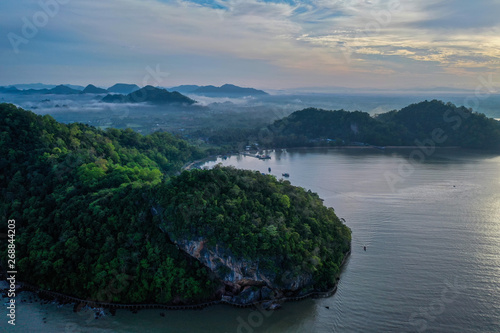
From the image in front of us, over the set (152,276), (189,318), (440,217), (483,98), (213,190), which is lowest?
(189,318)

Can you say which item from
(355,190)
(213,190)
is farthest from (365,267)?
(355,190)

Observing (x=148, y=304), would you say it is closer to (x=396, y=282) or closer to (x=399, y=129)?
(x=396, y=282)

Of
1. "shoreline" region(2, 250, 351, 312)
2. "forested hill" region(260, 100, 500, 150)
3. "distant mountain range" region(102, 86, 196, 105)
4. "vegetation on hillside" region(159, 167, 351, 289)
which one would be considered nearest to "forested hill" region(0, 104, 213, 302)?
"shoreline" region(2, 250, 351, 312)

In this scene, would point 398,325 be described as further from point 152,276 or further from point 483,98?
point 483,98

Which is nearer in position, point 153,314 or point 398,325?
point 398,325

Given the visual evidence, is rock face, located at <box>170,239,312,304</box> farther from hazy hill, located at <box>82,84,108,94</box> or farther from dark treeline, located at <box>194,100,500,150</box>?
hazy hill, located at <box>82,84,108,94</box>

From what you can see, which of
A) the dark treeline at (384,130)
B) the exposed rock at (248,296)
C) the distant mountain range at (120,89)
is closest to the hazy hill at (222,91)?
the distant mountain range at (120,89)

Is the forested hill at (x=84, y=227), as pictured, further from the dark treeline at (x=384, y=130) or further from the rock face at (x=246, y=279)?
the dark treeline at (x=384, y=130)
